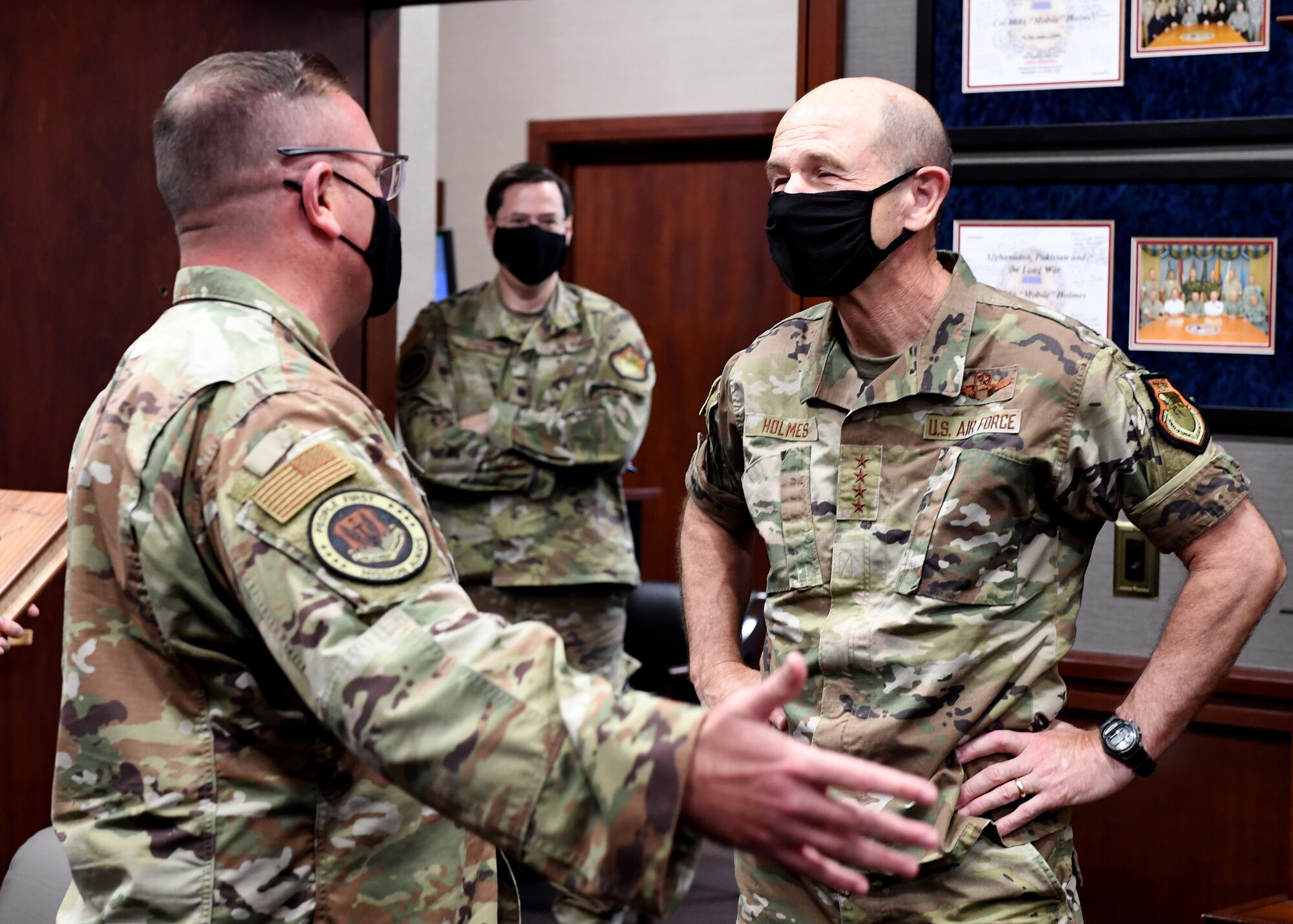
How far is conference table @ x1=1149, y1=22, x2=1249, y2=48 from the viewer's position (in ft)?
7.02

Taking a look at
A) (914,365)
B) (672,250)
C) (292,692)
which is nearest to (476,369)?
(914,365)

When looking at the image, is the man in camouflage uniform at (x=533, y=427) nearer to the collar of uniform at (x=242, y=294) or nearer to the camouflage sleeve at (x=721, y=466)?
the camouflage sleeve at (x=721, y=466)

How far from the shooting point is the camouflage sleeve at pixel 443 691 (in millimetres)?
853

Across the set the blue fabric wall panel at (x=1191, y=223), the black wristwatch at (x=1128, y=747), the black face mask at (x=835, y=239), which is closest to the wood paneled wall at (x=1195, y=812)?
the blue fabric wall panel at (x=1191, y=223)

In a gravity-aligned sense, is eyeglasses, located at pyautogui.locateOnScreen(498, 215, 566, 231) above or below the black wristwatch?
above

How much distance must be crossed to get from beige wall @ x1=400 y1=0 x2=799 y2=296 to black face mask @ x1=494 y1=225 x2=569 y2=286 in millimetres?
1676

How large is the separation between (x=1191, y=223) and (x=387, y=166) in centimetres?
143

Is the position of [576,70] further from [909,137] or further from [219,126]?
[219,126]

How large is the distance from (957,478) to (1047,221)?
944 mm

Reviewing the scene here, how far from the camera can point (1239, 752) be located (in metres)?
2.19

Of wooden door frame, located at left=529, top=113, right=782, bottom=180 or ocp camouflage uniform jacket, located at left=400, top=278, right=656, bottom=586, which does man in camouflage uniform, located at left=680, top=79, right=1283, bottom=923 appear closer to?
ocp camouflage uniform jacket, located at left=400, top=278, right=656, bottom=586

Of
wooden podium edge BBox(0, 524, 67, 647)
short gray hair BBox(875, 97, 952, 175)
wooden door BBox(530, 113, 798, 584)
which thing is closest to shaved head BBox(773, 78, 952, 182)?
short gray hair BBox(875, 97, 952, 175)

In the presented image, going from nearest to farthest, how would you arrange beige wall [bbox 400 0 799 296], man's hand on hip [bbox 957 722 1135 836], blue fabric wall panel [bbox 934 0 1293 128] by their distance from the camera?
man's hand on hip [bbox 957 722 1135 836] < blue fabric wall panel [bbox 934 0 1293 128] < beige wall [bbox 400 0 799 296]

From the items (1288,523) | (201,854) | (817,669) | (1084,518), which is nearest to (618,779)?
(201,854)
